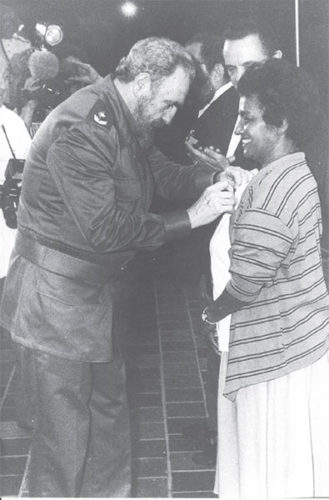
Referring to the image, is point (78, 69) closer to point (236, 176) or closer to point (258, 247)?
point (236, 176)

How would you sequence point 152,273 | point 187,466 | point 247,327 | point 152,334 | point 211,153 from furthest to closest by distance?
point 152,273 < point 152,334 < point 187,466 < point 211,153 < point 247,327

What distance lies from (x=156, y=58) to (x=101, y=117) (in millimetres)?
258

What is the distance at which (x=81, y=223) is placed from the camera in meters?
1.90

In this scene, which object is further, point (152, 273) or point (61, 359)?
point (152, 273)

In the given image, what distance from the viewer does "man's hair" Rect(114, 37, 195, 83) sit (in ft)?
6.36

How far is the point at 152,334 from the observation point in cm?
434

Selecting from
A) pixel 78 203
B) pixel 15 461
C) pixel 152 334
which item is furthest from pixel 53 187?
pixel 152 334

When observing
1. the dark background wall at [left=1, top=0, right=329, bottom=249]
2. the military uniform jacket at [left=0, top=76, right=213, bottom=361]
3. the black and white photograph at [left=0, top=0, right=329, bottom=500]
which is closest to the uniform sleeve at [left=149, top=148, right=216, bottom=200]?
the black and white photograph at [left=0, top=0, right=329, bottom=500]

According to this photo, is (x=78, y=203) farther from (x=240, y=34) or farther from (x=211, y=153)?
(x=240, y=34)

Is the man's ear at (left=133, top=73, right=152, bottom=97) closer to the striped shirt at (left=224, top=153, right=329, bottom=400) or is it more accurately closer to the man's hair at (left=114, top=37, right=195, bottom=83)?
the man's hair at (left=114, top=37, right=195, bottom=83)

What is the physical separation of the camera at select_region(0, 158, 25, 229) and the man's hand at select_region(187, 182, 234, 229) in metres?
1.00

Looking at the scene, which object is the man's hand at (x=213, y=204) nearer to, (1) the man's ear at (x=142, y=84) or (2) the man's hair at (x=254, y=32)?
(1) the man's ear at (x=142, y=84)

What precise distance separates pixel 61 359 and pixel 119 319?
31 centimetres

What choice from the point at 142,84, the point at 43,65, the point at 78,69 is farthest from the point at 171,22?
the point at 142,84
